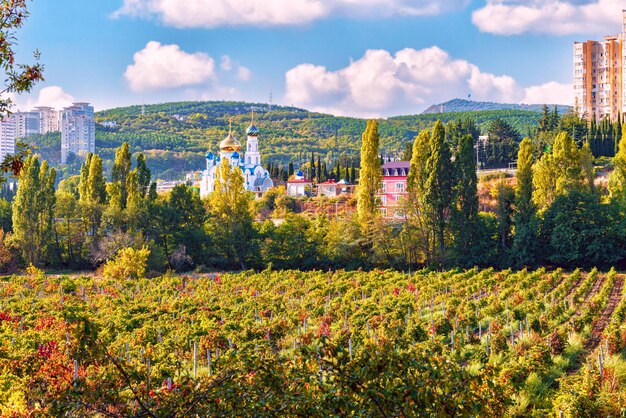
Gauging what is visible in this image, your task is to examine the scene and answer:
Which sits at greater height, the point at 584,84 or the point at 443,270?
the point at 584,84

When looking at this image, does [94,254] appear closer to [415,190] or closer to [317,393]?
[415,190]

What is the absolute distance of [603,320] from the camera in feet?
72.2

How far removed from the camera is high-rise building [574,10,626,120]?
287ft

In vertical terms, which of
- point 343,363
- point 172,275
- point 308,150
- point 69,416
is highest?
point 308,150

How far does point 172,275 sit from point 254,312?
16324 mm

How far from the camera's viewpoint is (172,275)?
3869 cm

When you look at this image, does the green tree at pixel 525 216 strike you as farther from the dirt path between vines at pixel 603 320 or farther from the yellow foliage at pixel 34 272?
the yellow foliage at pixel 34 272

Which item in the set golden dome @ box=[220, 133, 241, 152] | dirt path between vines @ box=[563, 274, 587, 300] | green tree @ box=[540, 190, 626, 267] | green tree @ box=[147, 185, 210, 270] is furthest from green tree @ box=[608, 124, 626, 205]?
golden dome @ box=[220, 133, 241, 152]

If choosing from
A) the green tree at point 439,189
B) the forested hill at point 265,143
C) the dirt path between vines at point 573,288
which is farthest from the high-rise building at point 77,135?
the dirt path between vines at point 573,288

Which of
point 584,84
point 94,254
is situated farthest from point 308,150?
point 94,254

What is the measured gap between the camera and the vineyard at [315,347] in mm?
5848

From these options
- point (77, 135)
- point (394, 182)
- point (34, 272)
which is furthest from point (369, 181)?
point (77, 135)

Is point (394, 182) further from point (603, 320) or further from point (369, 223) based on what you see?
point (603, 320)

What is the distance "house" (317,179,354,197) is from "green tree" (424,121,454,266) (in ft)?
86.9
